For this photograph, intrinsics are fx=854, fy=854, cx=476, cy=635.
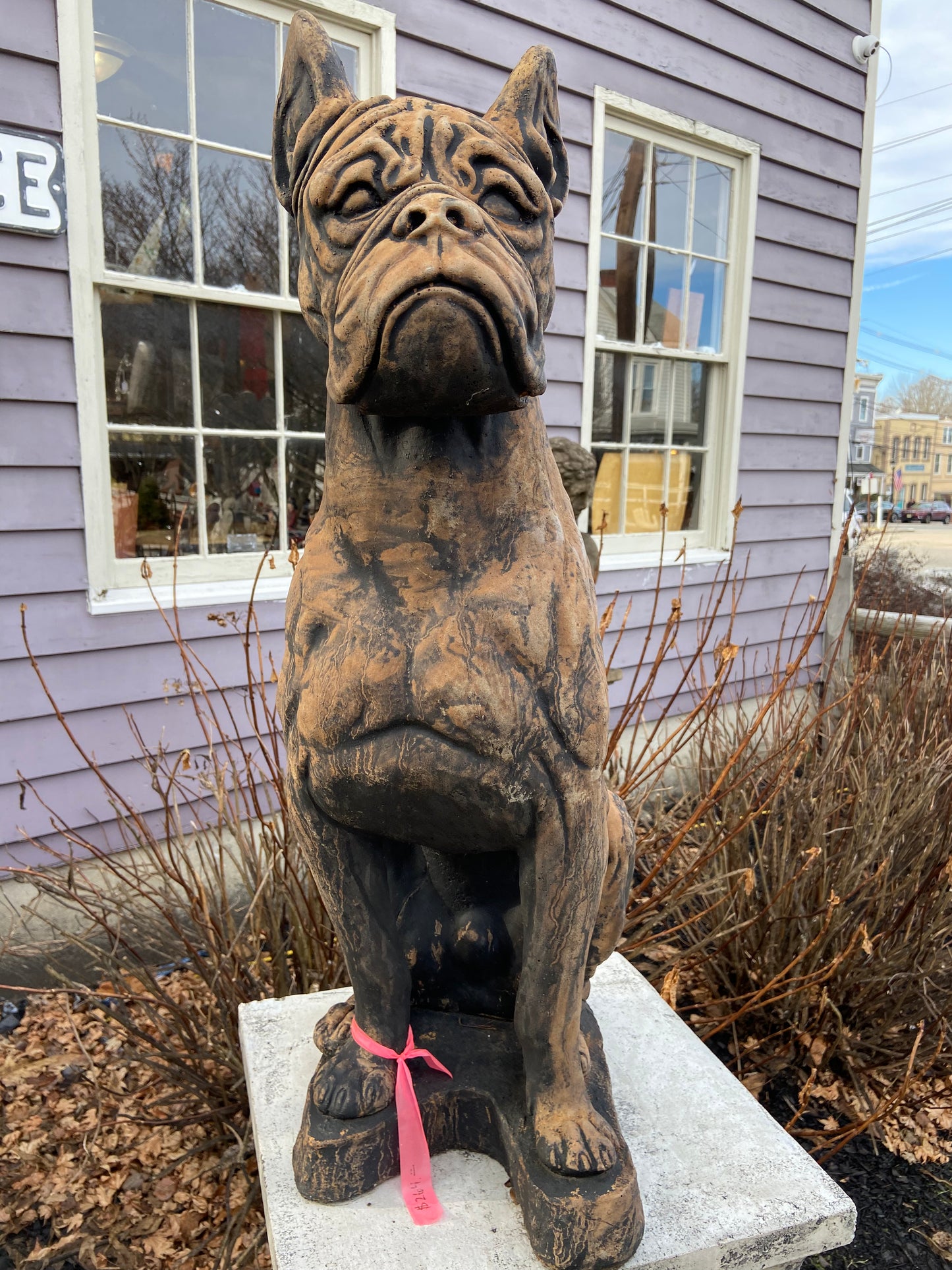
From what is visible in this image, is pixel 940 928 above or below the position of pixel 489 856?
below

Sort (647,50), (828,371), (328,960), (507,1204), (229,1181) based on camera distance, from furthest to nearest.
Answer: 1. (828,371)
2. (647,50)
3. (328,960)
4. (229,1181)
5. (507,1204)

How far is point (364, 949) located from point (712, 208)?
14.7 feet

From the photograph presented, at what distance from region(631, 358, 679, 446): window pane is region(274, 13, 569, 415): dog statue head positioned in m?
3.54

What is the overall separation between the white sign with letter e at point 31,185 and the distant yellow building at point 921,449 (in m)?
62.8

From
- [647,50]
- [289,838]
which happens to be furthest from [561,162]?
[647,50]

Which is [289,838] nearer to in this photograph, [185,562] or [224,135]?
[185,562]

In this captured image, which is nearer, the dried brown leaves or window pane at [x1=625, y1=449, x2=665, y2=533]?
the dried brown leaves

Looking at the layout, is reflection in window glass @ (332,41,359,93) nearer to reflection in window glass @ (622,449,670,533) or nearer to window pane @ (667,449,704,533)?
reflection in window glass @ (622,449,670,533)

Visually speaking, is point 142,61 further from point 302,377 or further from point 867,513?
point 867,513

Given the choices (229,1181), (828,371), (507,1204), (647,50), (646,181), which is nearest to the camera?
(507,1204)

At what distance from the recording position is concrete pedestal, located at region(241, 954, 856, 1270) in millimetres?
1213

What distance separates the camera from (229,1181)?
208cm

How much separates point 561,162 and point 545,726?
0.74 meters

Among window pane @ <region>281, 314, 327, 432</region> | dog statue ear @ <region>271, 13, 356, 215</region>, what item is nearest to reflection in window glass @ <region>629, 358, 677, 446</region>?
window pane @ <region>281, 314, 327, 432</region>
